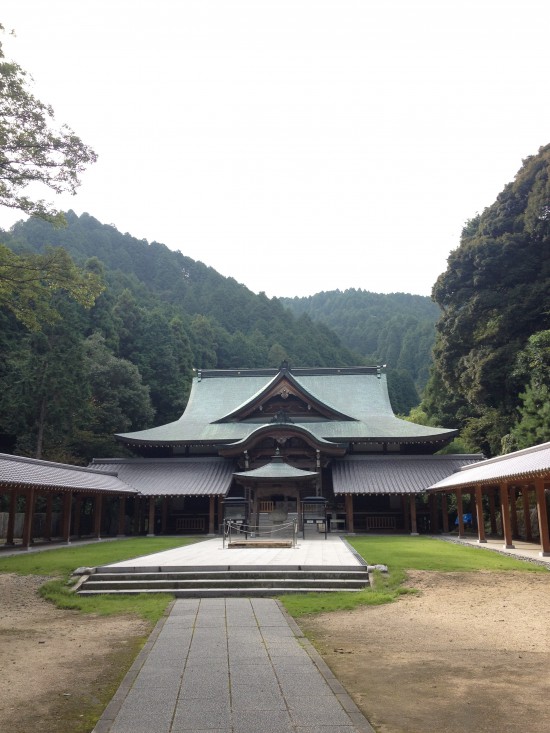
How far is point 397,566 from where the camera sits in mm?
12836

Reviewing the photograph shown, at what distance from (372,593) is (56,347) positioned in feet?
105

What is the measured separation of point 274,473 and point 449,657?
16.3m

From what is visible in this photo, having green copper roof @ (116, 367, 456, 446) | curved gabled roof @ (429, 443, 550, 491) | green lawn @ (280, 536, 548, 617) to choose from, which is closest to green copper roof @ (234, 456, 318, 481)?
green copper roof @ (116, 367, 456, 446)

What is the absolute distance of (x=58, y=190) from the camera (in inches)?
645

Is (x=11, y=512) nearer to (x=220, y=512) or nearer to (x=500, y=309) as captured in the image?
(x=220, y=512)

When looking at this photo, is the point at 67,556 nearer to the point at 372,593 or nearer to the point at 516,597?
the point at 372,593

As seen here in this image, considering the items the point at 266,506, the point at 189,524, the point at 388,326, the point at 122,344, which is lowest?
the point at 189,524

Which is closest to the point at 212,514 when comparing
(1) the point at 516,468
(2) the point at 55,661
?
(1) the point at 516,468

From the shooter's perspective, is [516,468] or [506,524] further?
[506,524]

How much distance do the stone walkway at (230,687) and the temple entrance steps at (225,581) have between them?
9.55ft

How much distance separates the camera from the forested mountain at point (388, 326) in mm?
73812

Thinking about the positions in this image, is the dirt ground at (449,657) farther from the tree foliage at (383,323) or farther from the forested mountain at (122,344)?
the tree foliage at (383,323)

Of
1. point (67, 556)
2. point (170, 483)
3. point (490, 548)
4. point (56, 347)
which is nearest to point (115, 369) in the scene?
point (56, 347)

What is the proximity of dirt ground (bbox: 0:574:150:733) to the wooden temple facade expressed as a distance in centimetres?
1235
